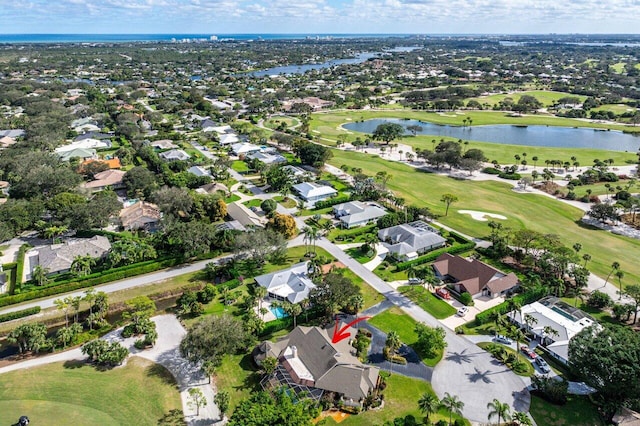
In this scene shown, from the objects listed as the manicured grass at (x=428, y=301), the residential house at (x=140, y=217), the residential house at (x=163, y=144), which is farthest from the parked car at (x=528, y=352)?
the residential house at (x=163, y=144)

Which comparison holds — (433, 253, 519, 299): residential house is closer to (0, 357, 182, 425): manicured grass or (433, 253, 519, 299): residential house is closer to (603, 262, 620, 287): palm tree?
(603, 262, 620, 287): palm tree

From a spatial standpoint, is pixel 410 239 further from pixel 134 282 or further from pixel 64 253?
pixel 64 253

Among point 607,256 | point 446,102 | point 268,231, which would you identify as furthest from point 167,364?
point 446,102

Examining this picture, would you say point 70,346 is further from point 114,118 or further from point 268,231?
point 114,118

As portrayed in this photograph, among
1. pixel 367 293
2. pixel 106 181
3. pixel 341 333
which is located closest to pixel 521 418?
pixel 341 333

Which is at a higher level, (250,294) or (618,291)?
(618,291)

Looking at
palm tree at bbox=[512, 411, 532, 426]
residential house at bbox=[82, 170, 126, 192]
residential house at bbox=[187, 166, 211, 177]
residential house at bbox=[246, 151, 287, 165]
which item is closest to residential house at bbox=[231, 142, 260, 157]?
residential house at bbox=[246, 151, 287, 165]
